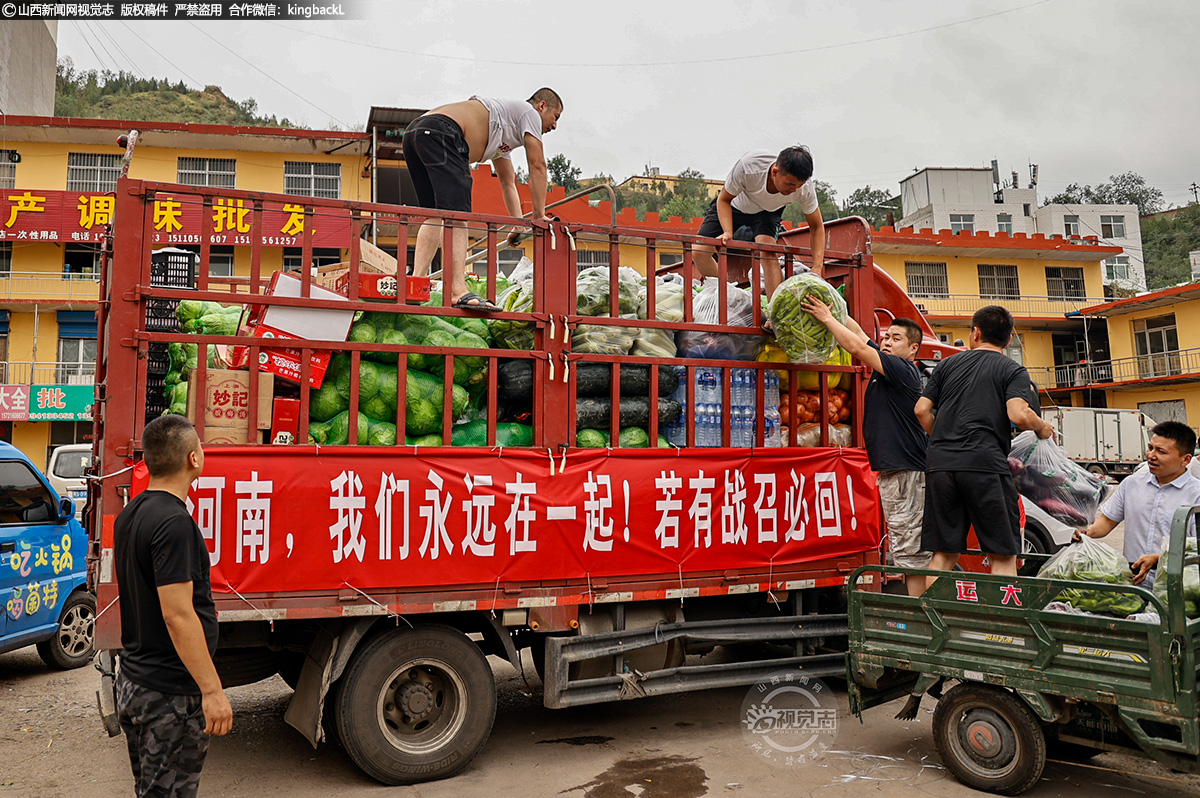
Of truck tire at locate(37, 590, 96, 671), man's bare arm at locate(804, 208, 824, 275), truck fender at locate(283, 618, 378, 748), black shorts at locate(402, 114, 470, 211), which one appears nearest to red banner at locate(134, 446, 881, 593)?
truck fender at locate(283, 618, 378, 748)

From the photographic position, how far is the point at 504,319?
466 centimetres

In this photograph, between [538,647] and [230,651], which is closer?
[230,651]

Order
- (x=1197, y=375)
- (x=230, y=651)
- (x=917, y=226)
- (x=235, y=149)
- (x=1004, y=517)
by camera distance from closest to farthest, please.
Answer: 1. (x=230, y=651)
2. (x=1004, y=517)
3. (x=235, y=149)
4. (x=1197, y=375)
5. (x=917, y=226)

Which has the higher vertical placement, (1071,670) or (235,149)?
(235,149)

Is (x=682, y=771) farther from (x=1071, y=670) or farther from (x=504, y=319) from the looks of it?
(x=504, y=319)

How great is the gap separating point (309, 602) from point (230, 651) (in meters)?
0.67

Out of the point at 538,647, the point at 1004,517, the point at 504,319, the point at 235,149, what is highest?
the point at 235,149

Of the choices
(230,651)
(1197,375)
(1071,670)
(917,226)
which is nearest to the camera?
(1071,670)

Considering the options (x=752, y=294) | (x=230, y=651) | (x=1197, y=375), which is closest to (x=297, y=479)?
(x=230, y=651)

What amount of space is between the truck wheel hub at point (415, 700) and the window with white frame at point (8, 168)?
27.5m

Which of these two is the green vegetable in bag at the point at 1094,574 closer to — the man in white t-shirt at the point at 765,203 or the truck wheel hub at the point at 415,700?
the man in white t-shirt at the point at 765,203

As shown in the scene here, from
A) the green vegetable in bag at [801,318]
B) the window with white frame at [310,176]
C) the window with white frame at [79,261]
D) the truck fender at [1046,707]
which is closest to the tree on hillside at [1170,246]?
the window with white frame at [310,176]

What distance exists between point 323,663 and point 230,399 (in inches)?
55.7

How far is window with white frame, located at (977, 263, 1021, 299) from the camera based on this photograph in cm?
3594
